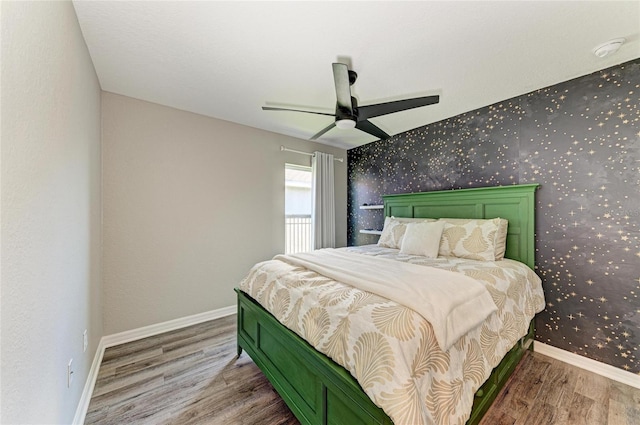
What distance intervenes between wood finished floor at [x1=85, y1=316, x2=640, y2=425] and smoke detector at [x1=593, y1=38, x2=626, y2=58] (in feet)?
8.23

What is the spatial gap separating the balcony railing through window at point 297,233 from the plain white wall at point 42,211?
2473 mm

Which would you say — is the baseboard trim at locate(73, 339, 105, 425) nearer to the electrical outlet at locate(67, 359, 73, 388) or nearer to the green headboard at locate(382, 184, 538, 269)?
the electrical outlet at locate(67, 359, 73, 388)

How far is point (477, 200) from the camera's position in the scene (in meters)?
2.74

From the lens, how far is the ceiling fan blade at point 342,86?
1.55 metres

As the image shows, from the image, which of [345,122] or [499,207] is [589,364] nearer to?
[499,207]

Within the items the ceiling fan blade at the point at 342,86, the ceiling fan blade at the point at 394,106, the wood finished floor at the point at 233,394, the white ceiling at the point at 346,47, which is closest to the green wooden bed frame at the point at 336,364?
the wood finished floor at the point at 233,394

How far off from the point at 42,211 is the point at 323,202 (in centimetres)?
327

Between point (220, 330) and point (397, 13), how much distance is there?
3.26 m

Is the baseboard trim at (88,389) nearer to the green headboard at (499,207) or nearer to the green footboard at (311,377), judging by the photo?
the green footboard at (311,377)

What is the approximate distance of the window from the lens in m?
3.91

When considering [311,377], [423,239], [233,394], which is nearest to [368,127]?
[423,239]

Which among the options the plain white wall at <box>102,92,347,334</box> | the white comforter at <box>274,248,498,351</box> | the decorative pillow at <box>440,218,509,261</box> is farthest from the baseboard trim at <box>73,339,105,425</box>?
the decorative pillow at <box>440,218,509,261</box>

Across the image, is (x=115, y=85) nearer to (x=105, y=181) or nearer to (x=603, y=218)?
(x=105, y=181)

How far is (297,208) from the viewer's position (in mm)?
4020
